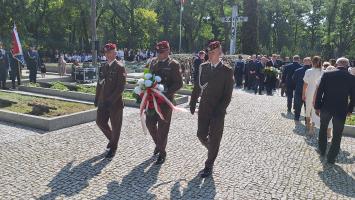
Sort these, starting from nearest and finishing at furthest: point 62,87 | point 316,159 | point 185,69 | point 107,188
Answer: point 107,188, point 316,159, point 62,87, point 185,69

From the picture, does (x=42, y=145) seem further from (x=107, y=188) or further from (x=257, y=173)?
(x=257, y=173)

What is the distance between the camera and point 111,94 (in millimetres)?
6949

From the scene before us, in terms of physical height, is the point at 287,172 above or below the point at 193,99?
below

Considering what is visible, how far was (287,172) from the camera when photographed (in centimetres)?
655

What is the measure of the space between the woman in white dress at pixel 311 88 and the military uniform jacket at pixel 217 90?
377cm

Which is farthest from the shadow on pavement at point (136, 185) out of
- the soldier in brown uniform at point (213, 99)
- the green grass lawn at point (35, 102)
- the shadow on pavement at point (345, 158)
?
the green grass lawn at point (35, 102)

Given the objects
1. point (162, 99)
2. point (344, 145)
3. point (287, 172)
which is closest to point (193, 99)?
point (162, 99)

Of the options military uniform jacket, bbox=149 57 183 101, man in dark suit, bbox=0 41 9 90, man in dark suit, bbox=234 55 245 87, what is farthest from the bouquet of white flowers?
man in dark suit, bbox=234 55 245 87

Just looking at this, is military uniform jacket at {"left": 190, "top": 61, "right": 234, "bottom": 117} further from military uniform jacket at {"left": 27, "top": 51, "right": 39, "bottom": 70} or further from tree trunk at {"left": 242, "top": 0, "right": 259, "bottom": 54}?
tree trunk at {"left": 242, "top": 0, "right": 259, "bottom": 54}

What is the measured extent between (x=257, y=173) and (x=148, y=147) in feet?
7.55

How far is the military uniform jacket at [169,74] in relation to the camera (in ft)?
22.1

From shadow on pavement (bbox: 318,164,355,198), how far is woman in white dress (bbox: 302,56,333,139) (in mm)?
2280

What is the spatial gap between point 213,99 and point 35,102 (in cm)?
670

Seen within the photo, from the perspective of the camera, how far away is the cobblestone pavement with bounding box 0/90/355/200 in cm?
554
